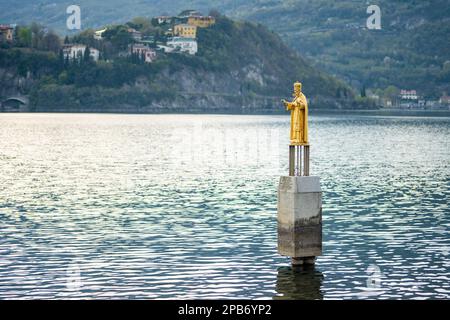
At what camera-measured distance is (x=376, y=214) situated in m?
62.6

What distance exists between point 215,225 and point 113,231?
5526 mm

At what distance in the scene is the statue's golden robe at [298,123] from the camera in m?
41.4

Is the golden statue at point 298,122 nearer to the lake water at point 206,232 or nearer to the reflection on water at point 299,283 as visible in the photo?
the reflection on water at point 299,283

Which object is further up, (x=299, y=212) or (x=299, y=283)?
(x=299, y=212)

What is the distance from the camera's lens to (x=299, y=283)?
40219mm

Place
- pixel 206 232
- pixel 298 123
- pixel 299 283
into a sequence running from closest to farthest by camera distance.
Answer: pixel 299 283, pixel 298 123, pixel 206 232

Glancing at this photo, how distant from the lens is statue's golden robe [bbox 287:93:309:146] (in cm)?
4144

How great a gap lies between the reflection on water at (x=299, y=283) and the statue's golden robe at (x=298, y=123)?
463 cm

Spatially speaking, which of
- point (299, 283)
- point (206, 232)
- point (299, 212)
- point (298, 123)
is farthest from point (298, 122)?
point (206, 232)

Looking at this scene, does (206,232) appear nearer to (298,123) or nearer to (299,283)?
(298,123)

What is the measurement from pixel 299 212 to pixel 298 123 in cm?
342

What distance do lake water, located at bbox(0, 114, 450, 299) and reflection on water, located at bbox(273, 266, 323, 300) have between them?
0.05 meters
